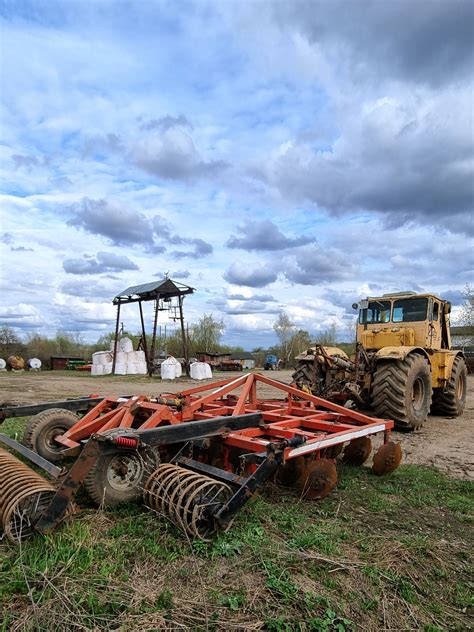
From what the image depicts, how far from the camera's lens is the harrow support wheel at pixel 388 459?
16.9 ft

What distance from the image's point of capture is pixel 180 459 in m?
4.36

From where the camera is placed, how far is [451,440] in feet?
25.2

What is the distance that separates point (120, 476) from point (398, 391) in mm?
5353

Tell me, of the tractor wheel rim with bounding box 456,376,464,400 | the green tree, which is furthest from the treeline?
the tractor wheel rim with bounding box 456,376,464,400

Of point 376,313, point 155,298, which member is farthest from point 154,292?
point 376,313

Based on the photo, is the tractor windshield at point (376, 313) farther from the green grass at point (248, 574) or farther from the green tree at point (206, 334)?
the green tree at point (206, 334)

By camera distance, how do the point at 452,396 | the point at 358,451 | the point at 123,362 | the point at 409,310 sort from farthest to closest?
the point at 123,362 < the point at 452,396 < the point at 409,310 < the point at 358,451

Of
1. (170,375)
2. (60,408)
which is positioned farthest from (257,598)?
(170,375)

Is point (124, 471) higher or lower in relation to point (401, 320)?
lower

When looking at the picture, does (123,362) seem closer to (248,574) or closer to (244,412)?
(244,412)

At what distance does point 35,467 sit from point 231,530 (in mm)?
2568

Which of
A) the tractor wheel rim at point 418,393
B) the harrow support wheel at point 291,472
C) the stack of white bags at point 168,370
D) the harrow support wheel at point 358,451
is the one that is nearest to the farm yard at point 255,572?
the harrow support wheel at point 291,472

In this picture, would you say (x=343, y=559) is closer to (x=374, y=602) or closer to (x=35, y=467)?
(x=374, y=602)

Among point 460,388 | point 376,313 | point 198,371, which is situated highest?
point 376,313
